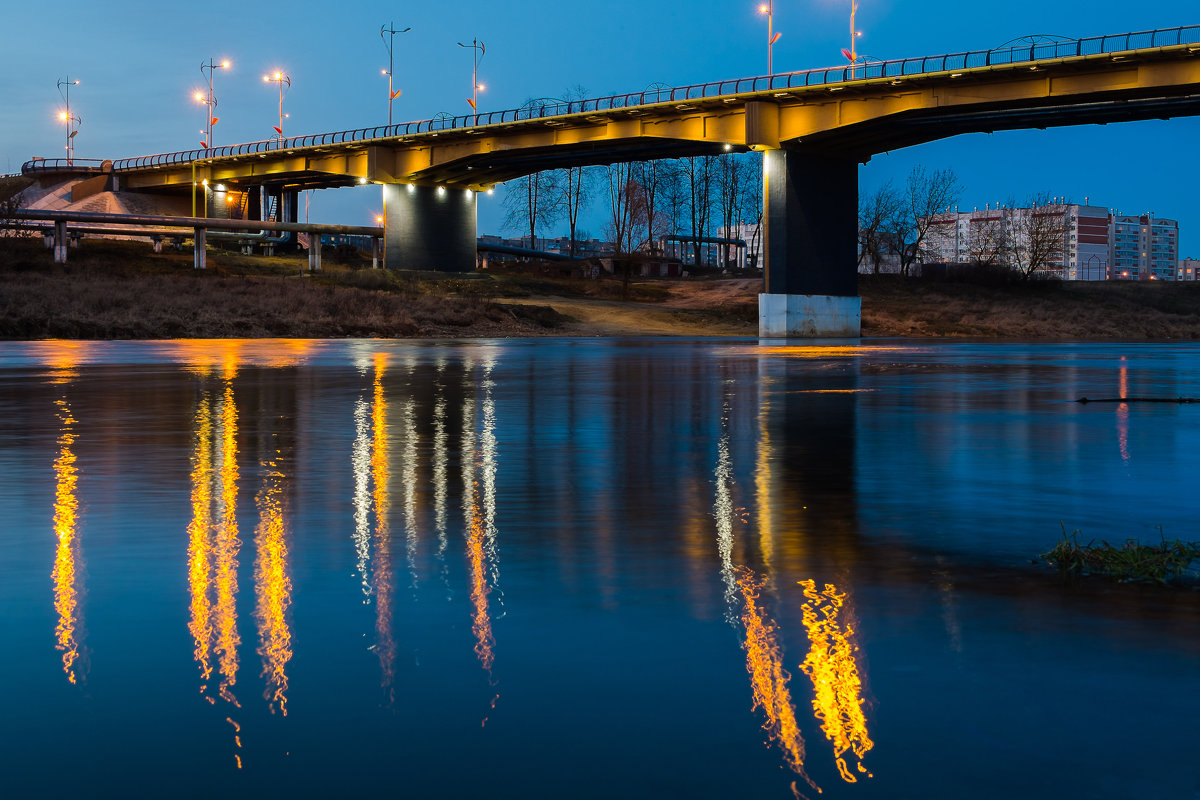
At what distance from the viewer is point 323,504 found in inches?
337

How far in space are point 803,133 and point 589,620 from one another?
63305mm

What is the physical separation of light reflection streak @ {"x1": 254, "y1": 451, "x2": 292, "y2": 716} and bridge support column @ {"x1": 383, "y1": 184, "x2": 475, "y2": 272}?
299 ft

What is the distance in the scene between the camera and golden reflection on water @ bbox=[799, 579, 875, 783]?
367cm

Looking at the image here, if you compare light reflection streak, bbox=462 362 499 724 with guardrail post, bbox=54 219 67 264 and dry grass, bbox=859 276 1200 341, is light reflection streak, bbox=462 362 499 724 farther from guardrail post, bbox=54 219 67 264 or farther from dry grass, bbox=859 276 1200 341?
guardrail post, bbox=54 219 67 264

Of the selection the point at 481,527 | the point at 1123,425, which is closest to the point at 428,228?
the point at 1123,425

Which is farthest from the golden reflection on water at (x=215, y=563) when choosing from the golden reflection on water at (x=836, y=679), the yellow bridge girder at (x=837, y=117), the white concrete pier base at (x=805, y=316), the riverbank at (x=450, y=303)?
the white concrete pier base at (x=805, y=316)

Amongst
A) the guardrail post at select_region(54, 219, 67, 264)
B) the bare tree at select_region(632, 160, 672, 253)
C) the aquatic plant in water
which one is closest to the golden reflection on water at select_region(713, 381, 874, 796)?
the aquatic plant in water

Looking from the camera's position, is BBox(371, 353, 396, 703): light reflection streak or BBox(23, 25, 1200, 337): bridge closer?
BBox(371, 353, 396, 703): light reflection streak

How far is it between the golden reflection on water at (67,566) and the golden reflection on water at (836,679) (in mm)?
2502

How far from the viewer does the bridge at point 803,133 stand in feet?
187

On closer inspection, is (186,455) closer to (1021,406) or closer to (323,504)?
(323,504)

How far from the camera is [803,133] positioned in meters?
65.8

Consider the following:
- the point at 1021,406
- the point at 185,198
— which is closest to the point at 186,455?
the point at 1021,406

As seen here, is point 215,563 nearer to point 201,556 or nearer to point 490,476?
point 201,556
